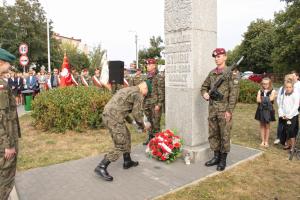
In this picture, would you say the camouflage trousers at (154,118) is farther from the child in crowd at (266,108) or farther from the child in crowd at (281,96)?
the child in crowd at (281,96)

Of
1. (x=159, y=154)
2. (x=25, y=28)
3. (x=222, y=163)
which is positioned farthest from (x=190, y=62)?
(x=25, y=28)

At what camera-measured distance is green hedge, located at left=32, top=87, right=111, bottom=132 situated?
820 centimetres

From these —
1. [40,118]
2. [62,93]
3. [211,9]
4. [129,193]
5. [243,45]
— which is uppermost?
[243,45]

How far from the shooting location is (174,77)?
594 centimetres

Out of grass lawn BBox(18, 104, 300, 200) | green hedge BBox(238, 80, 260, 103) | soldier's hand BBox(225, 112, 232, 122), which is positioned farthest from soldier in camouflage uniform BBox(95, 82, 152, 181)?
green hedge BBox(238, 80, 260, 103)

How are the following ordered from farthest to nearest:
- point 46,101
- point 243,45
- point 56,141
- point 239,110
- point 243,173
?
point 243,45 < point 239,110 < point 46,101 < point 56,141 < point 243,173

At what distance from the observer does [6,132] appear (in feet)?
10.8

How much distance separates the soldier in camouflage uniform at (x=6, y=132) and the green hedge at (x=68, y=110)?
15.5 feet

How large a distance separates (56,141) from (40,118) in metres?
1.52

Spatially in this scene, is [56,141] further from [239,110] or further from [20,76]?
[20,76]

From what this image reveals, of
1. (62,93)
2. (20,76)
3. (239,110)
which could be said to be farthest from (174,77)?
(20,76)

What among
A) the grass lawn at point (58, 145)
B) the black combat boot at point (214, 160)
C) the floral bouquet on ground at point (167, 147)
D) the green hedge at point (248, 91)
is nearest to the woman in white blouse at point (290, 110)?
the black combat boot at point (214, 160)

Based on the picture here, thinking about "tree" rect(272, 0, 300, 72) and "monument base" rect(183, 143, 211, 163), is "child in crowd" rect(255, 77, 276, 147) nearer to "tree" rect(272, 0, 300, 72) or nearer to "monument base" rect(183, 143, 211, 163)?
"monument base" rect(183, 143, 211, 163)

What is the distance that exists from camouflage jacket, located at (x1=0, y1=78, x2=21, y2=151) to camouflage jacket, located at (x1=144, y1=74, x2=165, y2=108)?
12.2 ft
